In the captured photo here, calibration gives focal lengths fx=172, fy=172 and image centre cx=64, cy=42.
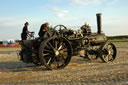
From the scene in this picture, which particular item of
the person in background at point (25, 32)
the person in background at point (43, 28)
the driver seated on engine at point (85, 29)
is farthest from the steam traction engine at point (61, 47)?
the person in background at point (25, 32)

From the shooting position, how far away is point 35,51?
8273 mm

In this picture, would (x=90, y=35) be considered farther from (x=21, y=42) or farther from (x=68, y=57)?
(x=21, y=42)

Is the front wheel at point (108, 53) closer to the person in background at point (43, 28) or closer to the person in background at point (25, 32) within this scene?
the person in background at point (43, 28)

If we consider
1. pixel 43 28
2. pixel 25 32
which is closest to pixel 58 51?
pixel 43 28

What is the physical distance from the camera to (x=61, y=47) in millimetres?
8602

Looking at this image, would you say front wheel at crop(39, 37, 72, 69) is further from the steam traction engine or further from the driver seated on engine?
the driver seated on engine

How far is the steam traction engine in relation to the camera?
Result: 27.1ft

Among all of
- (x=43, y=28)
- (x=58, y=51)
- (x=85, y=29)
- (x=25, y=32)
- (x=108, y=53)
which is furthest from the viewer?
(x=108, y=53)

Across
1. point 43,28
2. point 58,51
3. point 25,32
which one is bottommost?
point 58,51

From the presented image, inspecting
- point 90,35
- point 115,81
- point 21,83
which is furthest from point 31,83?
point 90,35

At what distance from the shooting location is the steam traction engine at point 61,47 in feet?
27.1

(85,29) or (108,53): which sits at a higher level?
(85,29)

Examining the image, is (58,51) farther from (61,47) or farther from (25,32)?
(25,32)

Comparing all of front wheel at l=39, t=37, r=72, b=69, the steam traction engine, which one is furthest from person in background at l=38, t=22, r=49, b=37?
front wheel at l=39, t=37, r=72, b=69
